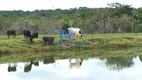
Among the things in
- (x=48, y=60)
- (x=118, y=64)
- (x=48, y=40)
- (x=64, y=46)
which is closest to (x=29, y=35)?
(x=48, y=40)

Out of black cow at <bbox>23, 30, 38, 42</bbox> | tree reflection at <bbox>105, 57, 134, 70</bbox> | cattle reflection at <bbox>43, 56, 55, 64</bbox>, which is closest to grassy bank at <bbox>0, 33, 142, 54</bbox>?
black cow at <bbox>23, 30, 38, 42</bbox>

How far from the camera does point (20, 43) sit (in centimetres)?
2719

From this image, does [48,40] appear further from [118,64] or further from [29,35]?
[118,64]

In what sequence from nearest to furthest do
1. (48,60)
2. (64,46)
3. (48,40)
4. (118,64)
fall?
1. (118,64)
2. (48,60)
3. (48,40)
4. (64,46)

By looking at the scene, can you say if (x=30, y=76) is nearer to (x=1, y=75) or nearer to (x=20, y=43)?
(x=1, y=75)

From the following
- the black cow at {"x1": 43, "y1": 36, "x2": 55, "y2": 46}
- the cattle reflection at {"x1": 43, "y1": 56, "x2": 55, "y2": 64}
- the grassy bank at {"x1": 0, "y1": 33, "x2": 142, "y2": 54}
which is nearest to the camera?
the cattle reflection at {"x1": 43, "y1": 56, "x2": 55, "y2": 64}

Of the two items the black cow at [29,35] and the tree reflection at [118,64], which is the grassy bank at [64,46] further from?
the tree reflection at [118,64]

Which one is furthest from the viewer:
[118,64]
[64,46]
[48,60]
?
[64,46]

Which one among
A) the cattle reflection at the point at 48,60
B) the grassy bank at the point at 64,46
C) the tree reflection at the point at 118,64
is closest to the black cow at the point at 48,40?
the grassy bank at the point at 64,46

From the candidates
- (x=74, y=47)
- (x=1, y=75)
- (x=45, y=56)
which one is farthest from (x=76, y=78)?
→ (x=74, y=47)

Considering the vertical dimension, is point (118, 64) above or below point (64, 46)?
below

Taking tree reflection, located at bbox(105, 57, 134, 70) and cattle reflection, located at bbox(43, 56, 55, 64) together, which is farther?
cattle reflection, located at bbox(43, 56, 55, 64)

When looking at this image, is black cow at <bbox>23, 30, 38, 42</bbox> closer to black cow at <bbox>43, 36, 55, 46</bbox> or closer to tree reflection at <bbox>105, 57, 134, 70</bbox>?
black cow at <bbox>43, 36, 55, 46</bbox>

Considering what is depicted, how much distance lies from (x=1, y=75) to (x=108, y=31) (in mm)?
29476
